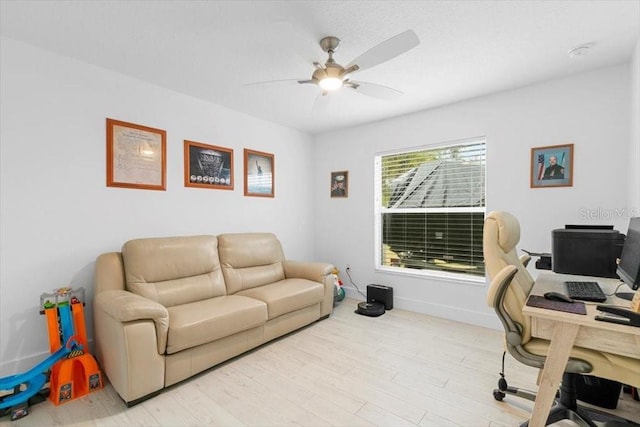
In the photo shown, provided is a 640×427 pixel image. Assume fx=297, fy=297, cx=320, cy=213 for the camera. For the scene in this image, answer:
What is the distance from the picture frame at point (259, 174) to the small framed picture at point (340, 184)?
942mm

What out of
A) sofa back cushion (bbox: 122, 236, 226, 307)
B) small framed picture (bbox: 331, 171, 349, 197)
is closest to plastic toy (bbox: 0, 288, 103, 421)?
sofa back cushion (bbox: 122, 236, 226, 307)

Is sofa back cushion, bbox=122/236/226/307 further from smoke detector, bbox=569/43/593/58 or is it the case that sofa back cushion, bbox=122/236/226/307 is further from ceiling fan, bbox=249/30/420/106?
smoke detector, bbox=569/43/593/58

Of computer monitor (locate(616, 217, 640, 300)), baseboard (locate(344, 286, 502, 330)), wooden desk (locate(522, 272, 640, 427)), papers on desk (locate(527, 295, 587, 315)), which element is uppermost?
computer monitor (locate(616, 217, 640, 300))

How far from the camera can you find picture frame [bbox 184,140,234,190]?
325cm

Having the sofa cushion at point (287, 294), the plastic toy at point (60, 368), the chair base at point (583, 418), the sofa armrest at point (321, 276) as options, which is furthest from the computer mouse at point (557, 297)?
the plastic toy at point (60, 368)

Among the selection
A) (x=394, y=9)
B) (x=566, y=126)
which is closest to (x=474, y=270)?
(x=566, y=126)

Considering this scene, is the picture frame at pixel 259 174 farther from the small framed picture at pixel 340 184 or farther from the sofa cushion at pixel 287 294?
the sofa cushion at pixel 287 294

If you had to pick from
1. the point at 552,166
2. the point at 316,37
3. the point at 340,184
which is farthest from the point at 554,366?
Answer: the point at 340,184

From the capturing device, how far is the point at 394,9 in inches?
72.9

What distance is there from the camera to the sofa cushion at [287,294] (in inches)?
111

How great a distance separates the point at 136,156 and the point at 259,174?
4.85ft

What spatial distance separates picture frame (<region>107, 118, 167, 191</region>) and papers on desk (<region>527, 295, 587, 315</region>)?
3.17m

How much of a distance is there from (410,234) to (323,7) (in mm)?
2897

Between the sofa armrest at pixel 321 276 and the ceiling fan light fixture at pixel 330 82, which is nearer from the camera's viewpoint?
the ceiling fan light fixture at pixel 330 82
